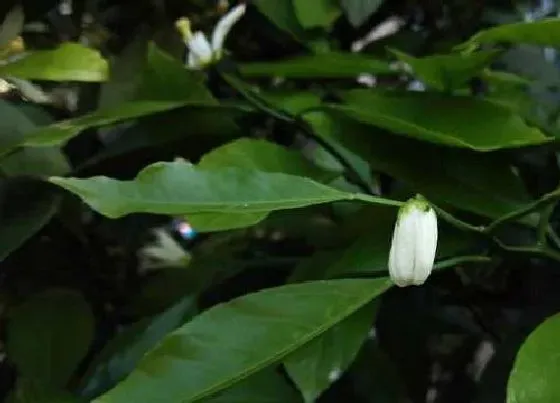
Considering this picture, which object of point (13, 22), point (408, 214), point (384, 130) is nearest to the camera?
point (408, 214)

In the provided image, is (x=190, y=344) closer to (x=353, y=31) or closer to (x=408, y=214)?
(x=408, y=214)

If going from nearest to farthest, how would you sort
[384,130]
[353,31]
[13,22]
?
1. [384,130]
2. [13,22]
3. [353,31]

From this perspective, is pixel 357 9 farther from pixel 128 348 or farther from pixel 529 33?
pixel 128 348

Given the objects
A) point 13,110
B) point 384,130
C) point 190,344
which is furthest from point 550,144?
point 13,110

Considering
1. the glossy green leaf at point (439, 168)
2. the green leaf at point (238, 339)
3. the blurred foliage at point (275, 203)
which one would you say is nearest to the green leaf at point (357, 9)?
the blurred foliage at point (275, 203)

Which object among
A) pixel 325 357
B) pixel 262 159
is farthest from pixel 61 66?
pixel 325 357

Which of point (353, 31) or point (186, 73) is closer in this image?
point (186, 73)
